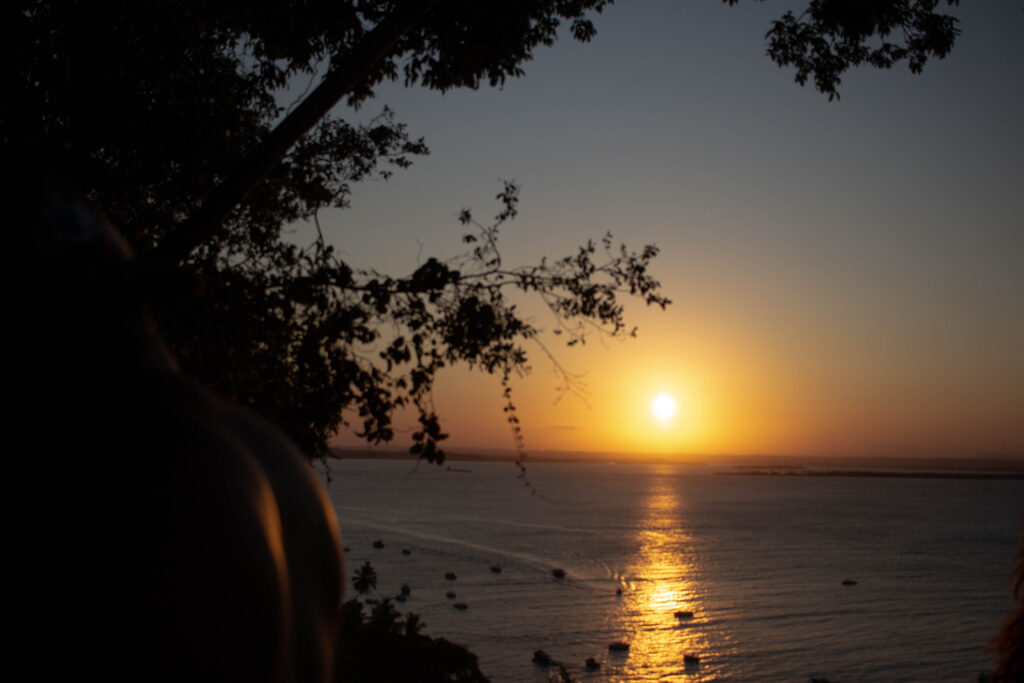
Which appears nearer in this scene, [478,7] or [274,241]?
[478,7]

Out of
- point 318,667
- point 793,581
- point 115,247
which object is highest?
point 115,247

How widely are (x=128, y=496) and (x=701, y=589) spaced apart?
7493 cm

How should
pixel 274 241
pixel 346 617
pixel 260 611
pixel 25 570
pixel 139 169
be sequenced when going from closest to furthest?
1. pixel 25 570
2. pixel 260 611
3. pixel 139 169
4. pixel 274 241
5. pixel 346 617

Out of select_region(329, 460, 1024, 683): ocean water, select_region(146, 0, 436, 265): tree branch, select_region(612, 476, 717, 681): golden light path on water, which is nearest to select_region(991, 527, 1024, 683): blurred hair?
select_region(146, 0, 436, 265): tree branch

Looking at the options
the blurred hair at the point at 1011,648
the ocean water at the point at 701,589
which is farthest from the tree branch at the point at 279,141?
the ocean water at the point at 701,589

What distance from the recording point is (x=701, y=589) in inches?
2749

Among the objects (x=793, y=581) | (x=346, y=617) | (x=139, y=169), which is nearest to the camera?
(x=139, y=169)

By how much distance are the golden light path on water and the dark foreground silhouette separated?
4542 centimetres

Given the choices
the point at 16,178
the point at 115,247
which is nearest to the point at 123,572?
the point at 115,247

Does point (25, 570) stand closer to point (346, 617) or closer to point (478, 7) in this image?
point (478, 7)

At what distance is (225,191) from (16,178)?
423 centimetres

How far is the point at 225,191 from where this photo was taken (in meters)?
5.02

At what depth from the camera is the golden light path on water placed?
145 ft

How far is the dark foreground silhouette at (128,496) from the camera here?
87 centimetres
